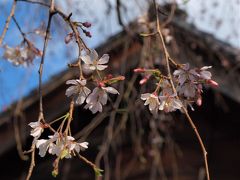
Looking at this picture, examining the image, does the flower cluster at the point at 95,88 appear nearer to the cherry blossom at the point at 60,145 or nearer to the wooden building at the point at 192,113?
the cherry blossom at the point at 60,145

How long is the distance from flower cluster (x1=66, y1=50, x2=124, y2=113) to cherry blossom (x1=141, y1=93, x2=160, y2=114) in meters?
0.10

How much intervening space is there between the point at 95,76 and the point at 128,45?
250 centimetres

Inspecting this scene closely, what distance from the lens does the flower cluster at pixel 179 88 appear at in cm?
124

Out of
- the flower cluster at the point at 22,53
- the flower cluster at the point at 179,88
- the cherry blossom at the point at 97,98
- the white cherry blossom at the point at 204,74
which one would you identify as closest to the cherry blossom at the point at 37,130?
the cherry blossom at the point at 97,98

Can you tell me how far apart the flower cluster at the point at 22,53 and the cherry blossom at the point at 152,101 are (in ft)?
1.77

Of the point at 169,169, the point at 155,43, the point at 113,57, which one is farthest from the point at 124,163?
the point at 155,43

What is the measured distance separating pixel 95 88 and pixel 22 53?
27.3 inches

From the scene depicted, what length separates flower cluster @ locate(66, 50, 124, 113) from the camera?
3.95 ft

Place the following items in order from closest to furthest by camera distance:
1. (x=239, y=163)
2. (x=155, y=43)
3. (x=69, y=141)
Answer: (x=69, y=141) → (x=155, y=43) → (x=239, y=163)

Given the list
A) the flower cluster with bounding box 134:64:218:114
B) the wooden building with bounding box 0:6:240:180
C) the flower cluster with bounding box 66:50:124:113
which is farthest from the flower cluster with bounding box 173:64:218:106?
the wooden building with bounding box 0:6:240:180

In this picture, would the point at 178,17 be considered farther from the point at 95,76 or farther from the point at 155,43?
the point at 95,76

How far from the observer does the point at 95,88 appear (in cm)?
121

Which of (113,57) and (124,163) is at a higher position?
(113,57)

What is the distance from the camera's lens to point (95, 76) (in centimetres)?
125
